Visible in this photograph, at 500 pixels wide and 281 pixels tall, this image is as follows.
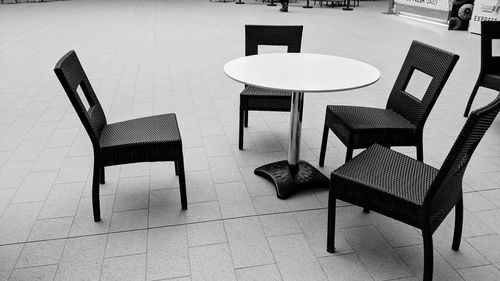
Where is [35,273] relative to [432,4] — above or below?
below

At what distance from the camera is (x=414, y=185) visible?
1837 mm

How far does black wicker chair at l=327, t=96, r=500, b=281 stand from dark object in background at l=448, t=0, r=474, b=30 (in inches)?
345

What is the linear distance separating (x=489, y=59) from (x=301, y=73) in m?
2.40

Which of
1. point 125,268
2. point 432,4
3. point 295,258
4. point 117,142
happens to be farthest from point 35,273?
point 432,4

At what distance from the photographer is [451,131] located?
12.0ft

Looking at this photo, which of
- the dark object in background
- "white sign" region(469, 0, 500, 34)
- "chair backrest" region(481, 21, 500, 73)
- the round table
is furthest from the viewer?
the dark object in background

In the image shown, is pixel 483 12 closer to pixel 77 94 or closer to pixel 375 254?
pixel 375 254

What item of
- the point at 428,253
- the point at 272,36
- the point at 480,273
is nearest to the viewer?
the point at 428,253

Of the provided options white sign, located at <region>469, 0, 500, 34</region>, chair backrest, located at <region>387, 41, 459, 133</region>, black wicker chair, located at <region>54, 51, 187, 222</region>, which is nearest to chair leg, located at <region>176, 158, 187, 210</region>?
black wicker chair, located at <region>54, 51, 187, 222</region>

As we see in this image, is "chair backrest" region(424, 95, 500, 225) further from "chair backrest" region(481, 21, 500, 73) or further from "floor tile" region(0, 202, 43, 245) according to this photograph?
"chair backrest" region(481, 21, 500, 73)

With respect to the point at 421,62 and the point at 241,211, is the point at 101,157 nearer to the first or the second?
the point at 241,211

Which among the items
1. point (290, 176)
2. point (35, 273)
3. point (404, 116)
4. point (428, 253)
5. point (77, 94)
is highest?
point (77, 94)

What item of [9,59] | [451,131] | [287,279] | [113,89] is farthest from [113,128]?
[9,59]

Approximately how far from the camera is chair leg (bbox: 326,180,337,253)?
76.6 inches
